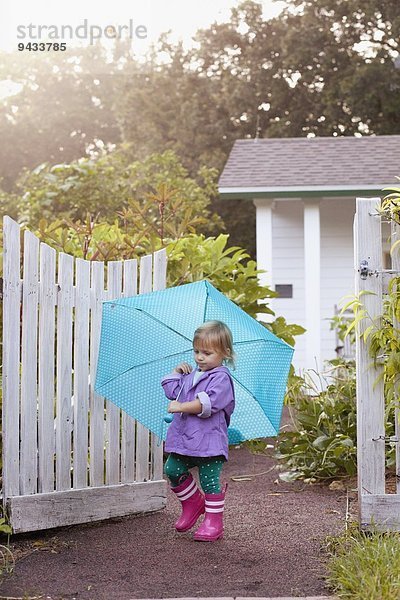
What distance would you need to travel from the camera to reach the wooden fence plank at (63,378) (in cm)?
514

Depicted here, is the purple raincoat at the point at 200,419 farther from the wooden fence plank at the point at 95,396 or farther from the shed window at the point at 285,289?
the shed window at the point at 285,289

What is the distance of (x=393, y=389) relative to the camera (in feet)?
15.5

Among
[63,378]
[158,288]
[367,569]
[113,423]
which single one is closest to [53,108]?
[158,288]

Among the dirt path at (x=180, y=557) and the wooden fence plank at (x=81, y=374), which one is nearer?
the dirt path at (x=180, y=557)

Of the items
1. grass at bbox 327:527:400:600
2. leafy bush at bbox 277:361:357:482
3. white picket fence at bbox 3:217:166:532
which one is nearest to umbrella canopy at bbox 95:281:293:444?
white picket fence at bbox 3:217:166:532

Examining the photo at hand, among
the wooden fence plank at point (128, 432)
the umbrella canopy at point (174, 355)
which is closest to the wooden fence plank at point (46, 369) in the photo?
the umbrella canopy at point (174, 355)

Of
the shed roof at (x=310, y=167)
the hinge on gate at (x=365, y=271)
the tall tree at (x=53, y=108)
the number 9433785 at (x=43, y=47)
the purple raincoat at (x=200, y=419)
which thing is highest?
the tall tree at (x=53, y=108)

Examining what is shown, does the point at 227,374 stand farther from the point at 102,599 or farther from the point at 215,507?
the point at 102,599

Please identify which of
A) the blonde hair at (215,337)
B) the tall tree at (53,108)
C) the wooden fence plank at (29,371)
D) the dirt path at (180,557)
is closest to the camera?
the dirt path at (180,557)

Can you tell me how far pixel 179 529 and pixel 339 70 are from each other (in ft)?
77.8

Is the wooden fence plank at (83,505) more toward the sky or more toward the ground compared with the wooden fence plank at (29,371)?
more toward the ground

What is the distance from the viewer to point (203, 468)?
15.7ft

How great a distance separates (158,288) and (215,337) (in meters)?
1.07

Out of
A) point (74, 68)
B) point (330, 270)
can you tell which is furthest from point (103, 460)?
point (74, 68)
